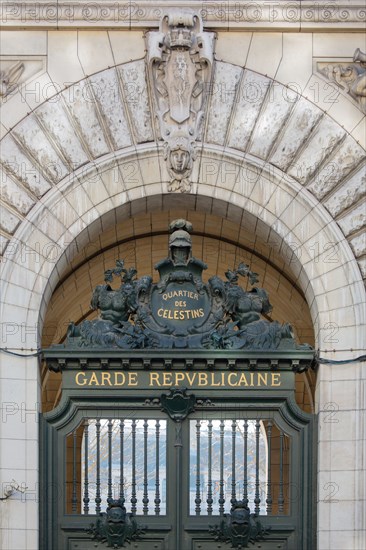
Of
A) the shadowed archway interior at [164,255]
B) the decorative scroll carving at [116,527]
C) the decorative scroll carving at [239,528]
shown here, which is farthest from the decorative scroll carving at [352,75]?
the decorative scroll carving at [116,527]

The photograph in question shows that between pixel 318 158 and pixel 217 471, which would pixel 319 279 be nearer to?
pixel 318 158

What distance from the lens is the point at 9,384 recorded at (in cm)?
1581

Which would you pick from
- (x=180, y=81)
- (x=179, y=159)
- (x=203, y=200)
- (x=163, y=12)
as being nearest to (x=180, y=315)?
(x=203, y=200)

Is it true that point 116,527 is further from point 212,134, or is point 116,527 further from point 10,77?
point 10,77

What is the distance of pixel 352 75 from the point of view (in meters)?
A: 16.2

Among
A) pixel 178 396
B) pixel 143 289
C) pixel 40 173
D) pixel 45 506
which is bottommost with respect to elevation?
pixel 45 506

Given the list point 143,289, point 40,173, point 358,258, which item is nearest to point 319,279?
point 358,258

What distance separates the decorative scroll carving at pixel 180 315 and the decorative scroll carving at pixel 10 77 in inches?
99.0

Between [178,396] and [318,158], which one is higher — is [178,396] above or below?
below

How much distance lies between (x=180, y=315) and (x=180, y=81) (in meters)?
2.86

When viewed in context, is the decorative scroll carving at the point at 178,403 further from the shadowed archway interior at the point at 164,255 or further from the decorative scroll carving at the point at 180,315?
the shadowed archway interior at the point at 164,255

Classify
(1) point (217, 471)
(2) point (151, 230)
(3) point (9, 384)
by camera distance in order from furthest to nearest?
(2) point (151, 230), (1) point (217, 471), (3) point (9, 384)

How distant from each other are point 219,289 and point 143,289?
0.94 meters

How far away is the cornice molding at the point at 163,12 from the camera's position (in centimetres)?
1619
